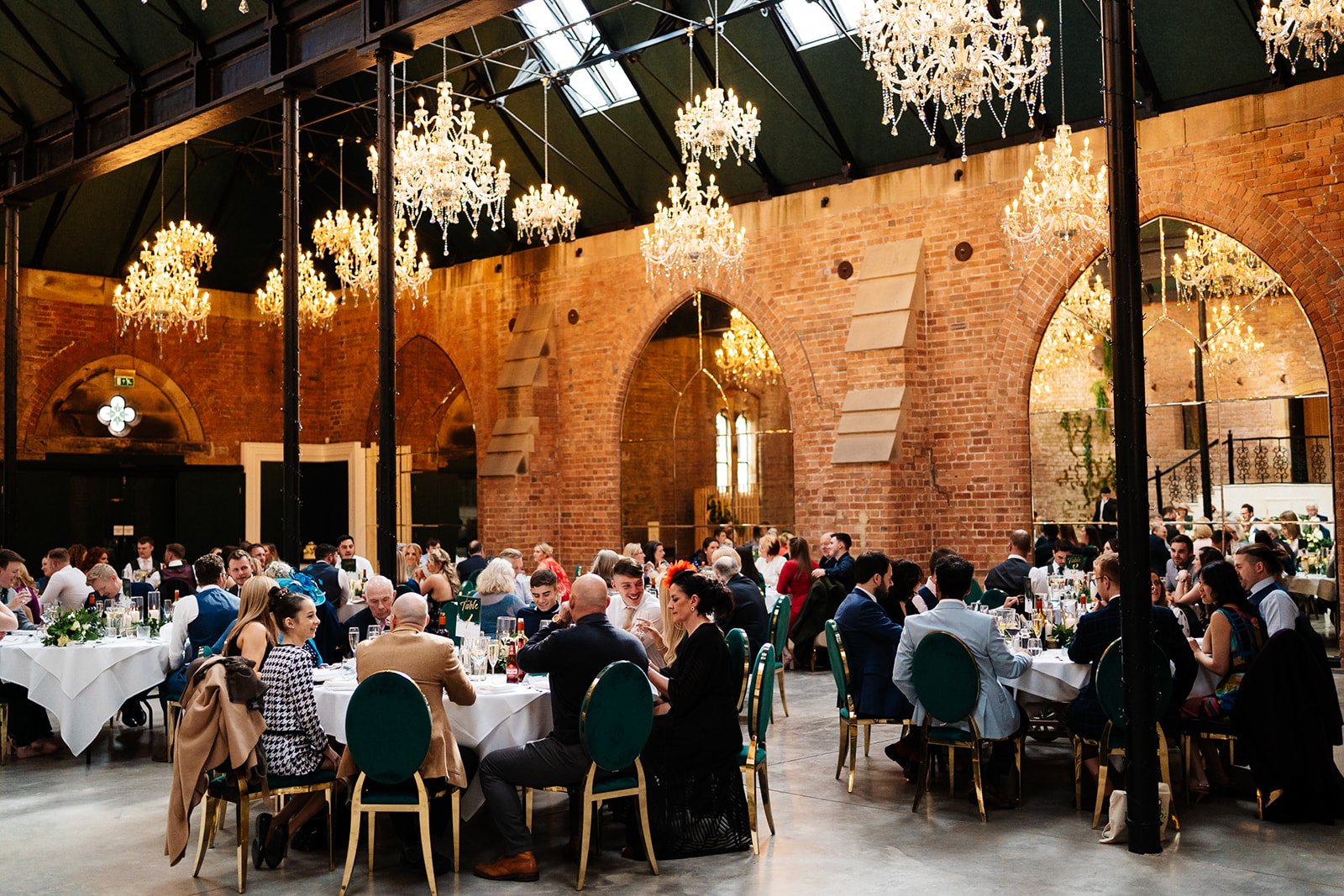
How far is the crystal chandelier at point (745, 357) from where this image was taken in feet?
47.5

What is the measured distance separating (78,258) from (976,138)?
13.1 m


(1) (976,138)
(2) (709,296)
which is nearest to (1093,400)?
(1) (976,138)

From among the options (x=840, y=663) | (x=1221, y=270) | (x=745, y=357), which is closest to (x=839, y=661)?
(x=840, y=663)

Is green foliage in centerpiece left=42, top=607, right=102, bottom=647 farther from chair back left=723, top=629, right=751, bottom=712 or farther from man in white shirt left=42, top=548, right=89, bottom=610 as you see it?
chair back left=723, top=629, right=751, bottom=712

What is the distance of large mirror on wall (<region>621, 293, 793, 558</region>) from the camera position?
1443 cm

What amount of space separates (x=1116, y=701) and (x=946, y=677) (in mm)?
802

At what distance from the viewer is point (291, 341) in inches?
391

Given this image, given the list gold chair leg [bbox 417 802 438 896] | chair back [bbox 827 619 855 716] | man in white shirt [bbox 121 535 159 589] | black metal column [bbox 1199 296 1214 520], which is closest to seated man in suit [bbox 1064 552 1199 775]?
chair back [bbox 827 619 855 716]

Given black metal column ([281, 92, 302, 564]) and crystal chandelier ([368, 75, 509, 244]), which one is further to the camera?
crystal chandelier ([368, 75, 509, 244])

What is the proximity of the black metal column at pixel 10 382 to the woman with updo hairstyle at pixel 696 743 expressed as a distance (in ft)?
35.6

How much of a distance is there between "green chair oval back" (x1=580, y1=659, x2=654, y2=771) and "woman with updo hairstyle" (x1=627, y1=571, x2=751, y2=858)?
0.69ft

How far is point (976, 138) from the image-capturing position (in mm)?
12633

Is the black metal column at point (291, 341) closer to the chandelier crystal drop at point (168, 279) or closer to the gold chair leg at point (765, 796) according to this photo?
the gold chair leg at point (765, 796)

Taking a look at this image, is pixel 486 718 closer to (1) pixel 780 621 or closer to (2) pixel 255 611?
(2) pixel 255 611
